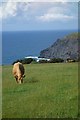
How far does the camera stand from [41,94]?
11.2m

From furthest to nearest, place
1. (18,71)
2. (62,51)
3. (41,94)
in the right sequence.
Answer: (62,51)
(18,71)
(41,94)

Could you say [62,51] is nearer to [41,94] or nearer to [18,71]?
[18,71]

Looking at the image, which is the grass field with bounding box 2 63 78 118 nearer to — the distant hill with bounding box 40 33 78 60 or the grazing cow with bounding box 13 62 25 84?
the grazing cow with bounding box 13 62 25 84

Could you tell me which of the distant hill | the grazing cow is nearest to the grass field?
the grazing cow

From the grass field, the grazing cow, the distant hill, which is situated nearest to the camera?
the grass field

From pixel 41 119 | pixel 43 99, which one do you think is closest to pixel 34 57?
pixel 43 99

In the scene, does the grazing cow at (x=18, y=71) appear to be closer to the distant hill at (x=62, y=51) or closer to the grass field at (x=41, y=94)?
the grass field at (x=41, y=94)

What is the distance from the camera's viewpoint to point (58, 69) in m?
16.4

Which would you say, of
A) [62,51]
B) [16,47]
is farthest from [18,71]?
[62,51]

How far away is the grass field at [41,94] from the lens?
9.37 metres

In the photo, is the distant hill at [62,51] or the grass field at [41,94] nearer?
the grass field at [41,94]

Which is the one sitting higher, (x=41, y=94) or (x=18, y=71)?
(x=18, y=71)

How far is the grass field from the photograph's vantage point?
9.37m

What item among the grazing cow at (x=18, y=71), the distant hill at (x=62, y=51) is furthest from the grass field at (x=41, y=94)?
the distant hill at (x=62, y=51)
